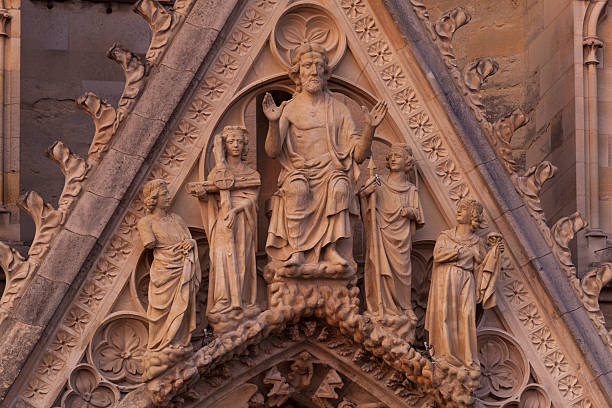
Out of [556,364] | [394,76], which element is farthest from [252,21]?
[556,364]

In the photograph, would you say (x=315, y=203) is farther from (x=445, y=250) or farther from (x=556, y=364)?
(x=556, y=364)

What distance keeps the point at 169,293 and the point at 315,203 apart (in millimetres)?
1233

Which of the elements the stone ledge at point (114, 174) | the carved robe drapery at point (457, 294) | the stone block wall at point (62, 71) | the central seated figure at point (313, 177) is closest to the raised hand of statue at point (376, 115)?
the central seated figure at point (313, 177)

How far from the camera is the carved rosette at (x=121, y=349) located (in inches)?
693

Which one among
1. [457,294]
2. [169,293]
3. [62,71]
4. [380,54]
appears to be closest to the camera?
[169,293]

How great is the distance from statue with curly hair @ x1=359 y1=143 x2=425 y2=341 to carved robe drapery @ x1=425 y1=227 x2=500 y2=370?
18cm

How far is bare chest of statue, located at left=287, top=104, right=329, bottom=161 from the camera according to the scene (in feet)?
59.0

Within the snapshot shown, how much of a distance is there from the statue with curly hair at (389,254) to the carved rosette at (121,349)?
1.65m

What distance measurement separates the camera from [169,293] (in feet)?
57.3

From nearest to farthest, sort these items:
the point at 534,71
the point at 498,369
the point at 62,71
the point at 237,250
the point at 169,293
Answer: the point at 169,293
the point at 237,250
the point at 498,369
the point at 62,71
the point at 534,71

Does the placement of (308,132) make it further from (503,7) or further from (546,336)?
(503,7)

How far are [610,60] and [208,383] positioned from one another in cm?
439

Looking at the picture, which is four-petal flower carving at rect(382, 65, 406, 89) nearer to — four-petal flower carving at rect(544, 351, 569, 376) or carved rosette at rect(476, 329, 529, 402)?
carved rosette at rect(476, 329, 529, 402)

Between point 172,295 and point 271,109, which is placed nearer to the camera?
point 172,295
